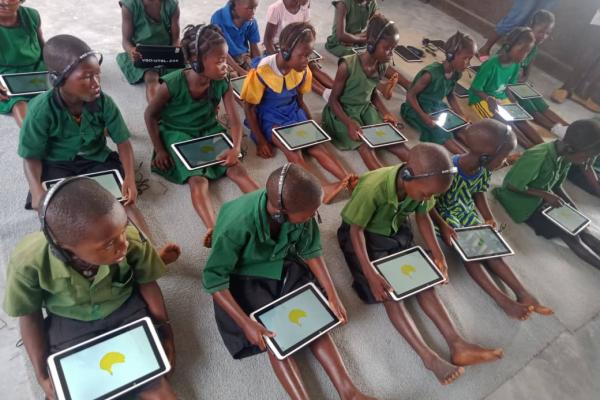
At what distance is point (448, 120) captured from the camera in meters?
2.53

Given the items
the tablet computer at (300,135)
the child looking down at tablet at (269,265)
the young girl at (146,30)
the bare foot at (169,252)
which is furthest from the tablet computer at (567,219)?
the young girl at (146,30)

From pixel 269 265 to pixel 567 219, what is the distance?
1.73 metres

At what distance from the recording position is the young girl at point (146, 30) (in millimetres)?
2236

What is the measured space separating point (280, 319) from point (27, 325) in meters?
0.73

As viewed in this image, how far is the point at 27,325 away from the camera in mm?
1037

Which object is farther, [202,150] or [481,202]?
[481,202]

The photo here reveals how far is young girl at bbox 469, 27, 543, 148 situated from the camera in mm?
2604

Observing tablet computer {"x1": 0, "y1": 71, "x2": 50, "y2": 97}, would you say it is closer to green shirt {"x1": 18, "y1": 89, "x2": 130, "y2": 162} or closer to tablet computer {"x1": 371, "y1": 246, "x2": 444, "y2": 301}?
green shirt {"x1": 18, "y1": 89, "x2": 130, "y2": 162}

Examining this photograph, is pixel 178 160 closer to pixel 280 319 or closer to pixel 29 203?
pixel 29 203

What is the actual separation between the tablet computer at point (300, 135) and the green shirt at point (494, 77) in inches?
58.2

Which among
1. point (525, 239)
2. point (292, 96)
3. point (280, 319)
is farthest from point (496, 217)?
point (280, 319)

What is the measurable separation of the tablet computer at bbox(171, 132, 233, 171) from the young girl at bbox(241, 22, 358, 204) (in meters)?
0.28

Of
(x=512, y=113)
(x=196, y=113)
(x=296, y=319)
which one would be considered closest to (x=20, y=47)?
(x=196, y=113)

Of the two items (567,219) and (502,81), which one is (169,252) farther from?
(502,81)
